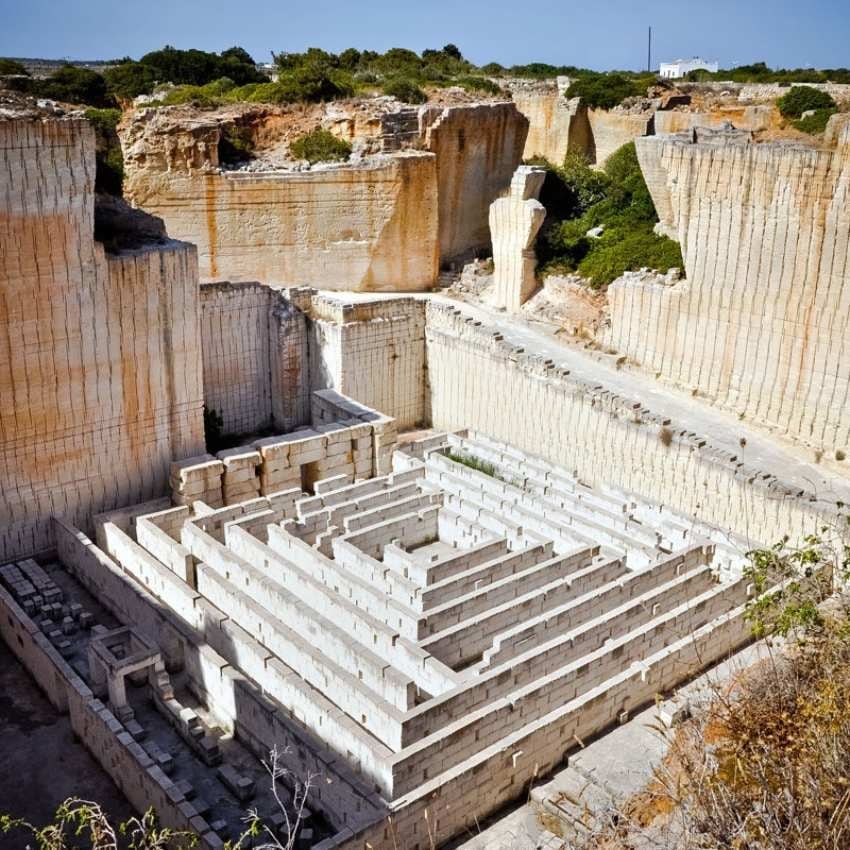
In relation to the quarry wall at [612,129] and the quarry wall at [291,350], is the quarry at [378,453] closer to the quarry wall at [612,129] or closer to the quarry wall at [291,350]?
the quarry wall at [291,350]

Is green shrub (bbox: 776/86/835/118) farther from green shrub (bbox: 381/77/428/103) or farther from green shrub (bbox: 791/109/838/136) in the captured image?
green shrub (bbox: 381/77/428/103)

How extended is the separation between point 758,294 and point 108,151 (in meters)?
14.5

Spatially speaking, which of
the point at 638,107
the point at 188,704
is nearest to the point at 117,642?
the point at 188,704

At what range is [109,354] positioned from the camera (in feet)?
45.8

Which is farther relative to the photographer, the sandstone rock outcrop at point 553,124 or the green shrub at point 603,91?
the sandstone rock outcrop at point 553,124

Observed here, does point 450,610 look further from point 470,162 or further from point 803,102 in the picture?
point 803,102

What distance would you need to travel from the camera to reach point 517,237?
21281mm

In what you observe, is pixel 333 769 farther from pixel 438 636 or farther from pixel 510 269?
pixel 510 269

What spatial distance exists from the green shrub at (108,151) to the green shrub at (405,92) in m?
6.84

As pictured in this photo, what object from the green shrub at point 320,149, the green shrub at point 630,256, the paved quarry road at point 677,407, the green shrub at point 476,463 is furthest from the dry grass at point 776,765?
the green shrub at point 320,149

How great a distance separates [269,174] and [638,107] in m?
13.9

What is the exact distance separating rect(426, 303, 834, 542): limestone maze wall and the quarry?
6 centimetres

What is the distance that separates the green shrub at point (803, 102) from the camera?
87.7ft

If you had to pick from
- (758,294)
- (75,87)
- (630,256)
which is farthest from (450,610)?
(75,87)
